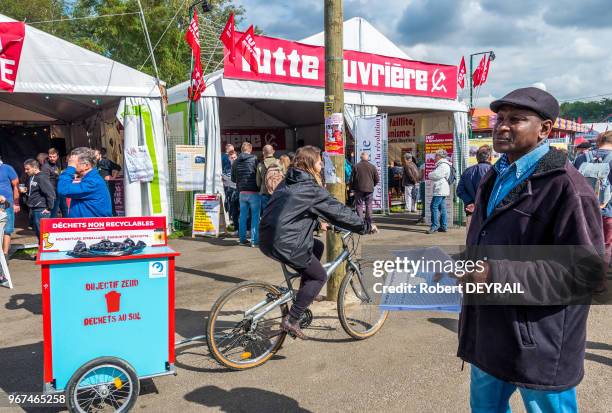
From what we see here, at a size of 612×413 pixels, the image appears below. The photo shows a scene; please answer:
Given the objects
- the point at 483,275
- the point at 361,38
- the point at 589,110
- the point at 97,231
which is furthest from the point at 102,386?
the point at 589,110

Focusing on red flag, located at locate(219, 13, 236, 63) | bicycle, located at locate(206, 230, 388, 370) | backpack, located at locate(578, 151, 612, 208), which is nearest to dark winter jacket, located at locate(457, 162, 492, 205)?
backpack, located at locate(578, 151, 612, 208)

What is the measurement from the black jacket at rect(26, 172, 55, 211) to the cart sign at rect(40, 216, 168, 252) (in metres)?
4.96

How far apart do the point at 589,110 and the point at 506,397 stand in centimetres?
10637

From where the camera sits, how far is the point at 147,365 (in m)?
3.28

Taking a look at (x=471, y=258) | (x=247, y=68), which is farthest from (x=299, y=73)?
(x=471, y=258)

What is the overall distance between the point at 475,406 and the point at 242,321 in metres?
2.11

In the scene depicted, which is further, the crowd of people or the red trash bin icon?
the crowd of people

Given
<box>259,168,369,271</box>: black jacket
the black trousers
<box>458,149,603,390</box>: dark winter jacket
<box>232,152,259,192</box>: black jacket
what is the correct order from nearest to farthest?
<box>458,149,603,390</box>: dark winter jacket < <box>259,168,369,271</box>: black jacket < the black trousers < <box>232,152,259,192</box>: black jacket

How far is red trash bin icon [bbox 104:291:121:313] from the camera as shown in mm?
3121

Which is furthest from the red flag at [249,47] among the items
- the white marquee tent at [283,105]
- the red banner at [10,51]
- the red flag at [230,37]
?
the red banner at [10,51]

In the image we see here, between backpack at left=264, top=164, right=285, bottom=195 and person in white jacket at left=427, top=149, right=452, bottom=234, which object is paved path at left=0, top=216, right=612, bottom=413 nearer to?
backpack at left=264, top=164, right=285, bottom=195

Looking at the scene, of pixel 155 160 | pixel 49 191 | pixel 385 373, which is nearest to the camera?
pixel 385 373

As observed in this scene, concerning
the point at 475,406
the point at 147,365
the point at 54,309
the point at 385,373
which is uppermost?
the point at 54,309

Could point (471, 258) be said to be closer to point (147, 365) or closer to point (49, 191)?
point (147, 365)
